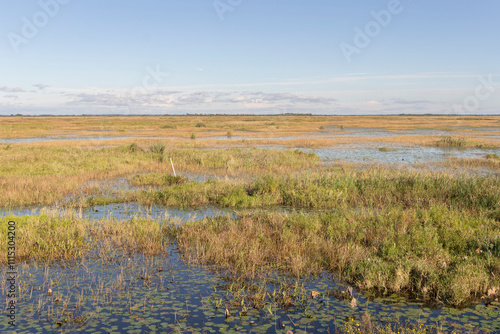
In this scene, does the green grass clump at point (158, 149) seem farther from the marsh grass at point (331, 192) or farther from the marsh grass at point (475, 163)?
the marsh grass at point (475, 163)

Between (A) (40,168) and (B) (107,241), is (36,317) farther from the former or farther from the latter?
(A) (40,168)

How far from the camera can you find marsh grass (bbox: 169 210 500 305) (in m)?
8.57

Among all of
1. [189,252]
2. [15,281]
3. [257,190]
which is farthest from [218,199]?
[15,281]

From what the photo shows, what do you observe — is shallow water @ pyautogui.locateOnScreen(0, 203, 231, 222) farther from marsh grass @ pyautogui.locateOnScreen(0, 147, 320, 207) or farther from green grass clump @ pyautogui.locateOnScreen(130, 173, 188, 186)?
green grass clump @ pyautogui.locateOnScreen(130, 173, 188, 186)

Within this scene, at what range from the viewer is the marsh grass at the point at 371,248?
8570 mm

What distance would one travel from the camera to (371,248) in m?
10.4

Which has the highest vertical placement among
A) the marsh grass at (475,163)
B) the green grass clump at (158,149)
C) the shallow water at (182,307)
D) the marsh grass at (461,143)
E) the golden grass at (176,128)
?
the golden grass at (176,128)

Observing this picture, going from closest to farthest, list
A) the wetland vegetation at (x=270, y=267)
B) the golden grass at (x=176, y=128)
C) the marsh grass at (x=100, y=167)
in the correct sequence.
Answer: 1. the wetland vegetation at (x=270, y=267)
2. the marsh grass at (x=100, y=167)
3. the golden grass at (x=176, y=128)

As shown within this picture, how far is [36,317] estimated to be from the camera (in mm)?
7367

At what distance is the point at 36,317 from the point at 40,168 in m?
19.8

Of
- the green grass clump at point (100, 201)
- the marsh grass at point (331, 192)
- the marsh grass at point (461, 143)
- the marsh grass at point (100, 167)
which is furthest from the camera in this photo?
the marsh grass at point (461, 143)

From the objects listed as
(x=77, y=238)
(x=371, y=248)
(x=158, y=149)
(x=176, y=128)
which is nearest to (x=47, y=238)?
(x=77, y=238)

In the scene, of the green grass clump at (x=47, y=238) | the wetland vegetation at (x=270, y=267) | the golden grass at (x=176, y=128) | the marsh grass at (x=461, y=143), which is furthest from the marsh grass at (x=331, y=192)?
the golden grass at (x=176, y=128)

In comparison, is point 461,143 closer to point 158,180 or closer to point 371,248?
point 158,180
